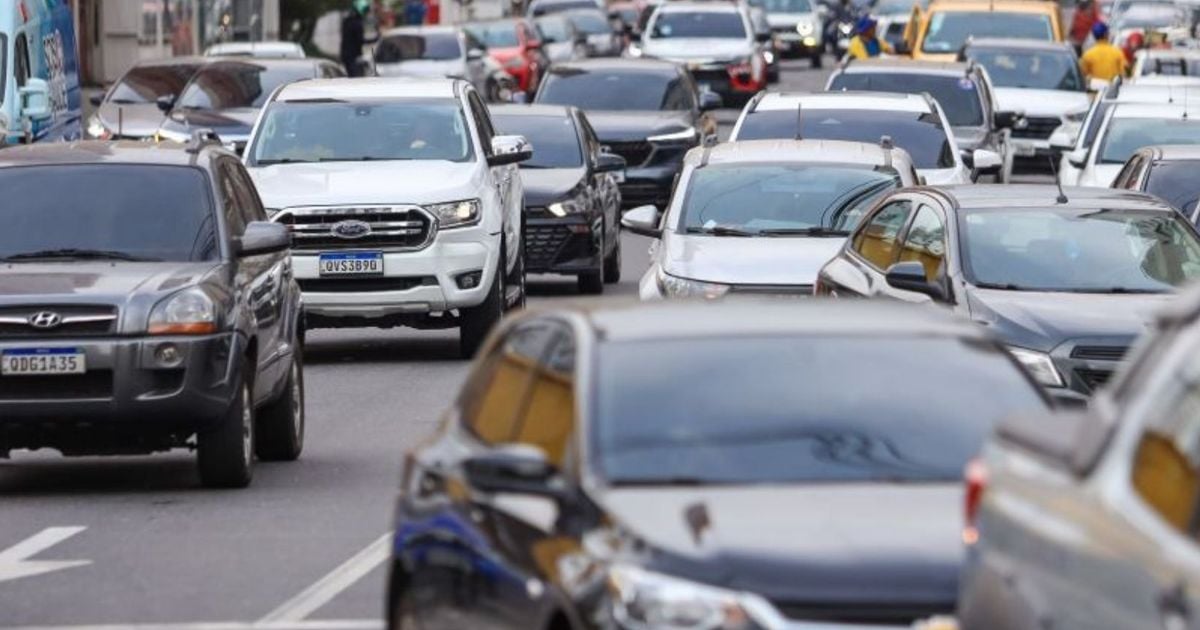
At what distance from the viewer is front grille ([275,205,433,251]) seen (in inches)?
826

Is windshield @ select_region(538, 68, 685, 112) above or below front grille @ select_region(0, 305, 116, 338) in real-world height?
below

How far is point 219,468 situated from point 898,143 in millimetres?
10974

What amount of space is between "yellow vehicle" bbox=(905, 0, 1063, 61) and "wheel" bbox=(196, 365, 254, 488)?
1104 inches

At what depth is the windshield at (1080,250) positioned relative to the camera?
50.5 feet

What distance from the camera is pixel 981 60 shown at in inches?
1551

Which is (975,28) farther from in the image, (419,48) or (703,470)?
(703,470)

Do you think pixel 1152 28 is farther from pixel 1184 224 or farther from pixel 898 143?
pixel 1184 224

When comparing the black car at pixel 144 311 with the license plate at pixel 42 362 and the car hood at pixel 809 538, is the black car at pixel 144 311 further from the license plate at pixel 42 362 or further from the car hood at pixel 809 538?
the car hood at pixel 809 538

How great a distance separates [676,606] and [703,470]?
0.89m

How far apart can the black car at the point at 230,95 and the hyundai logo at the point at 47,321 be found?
56.5ft

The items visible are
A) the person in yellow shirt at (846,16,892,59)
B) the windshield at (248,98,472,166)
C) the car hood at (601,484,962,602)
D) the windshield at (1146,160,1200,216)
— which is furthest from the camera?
the person in yellow shirt at (846,16,892,59)

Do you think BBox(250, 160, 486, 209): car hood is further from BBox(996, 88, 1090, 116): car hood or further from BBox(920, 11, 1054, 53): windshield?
BBox(920, 11, 1054, 53): windshield

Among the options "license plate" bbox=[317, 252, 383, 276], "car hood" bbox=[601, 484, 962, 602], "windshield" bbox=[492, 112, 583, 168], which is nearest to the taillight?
"car hood" bbox=[601, 484, 962, 602]

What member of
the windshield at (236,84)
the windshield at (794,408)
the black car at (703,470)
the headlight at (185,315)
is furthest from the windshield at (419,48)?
the windshield at (794,408)
